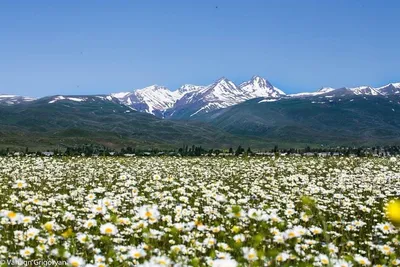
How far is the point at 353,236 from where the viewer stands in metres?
10.4

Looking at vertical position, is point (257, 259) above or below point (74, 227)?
above

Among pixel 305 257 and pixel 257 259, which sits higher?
pixel 257 259

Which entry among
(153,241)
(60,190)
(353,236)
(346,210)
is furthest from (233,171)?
(153,241)

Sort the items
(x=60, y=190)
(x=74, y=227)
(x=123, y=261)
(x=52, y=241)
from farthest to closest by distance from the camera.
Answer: (x=60, y=190) → (x=74, y=227) → (x=52, y=241) → (x=123, y=261)

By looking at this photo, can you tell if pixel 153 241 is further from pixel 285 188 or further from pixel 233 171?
pixel 233 171

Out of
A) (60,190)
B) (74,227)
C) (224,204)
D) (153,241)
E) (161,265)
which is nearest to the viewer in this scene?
(161,265)

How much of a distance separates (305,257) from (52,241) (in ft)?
13.4

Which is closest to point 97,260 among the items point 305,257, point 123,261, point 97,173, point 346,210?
point 123,261

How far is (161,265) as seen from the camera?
15.5ft

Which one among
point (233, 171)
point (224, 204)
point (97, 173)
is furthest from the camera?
point (233, 171)

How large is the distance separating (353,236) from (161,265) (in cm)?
713

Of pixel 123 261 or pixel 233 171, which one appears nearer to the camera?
pixel 123 261

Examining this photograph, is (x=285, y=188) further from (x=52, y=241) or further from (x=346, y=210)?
Answer: (x=52, y=241)

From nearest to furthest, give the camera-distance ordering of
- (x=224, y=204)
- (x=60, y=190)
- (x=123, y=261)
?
(x=123, y=261), (x=224, y=204), (x=60, y=190)
